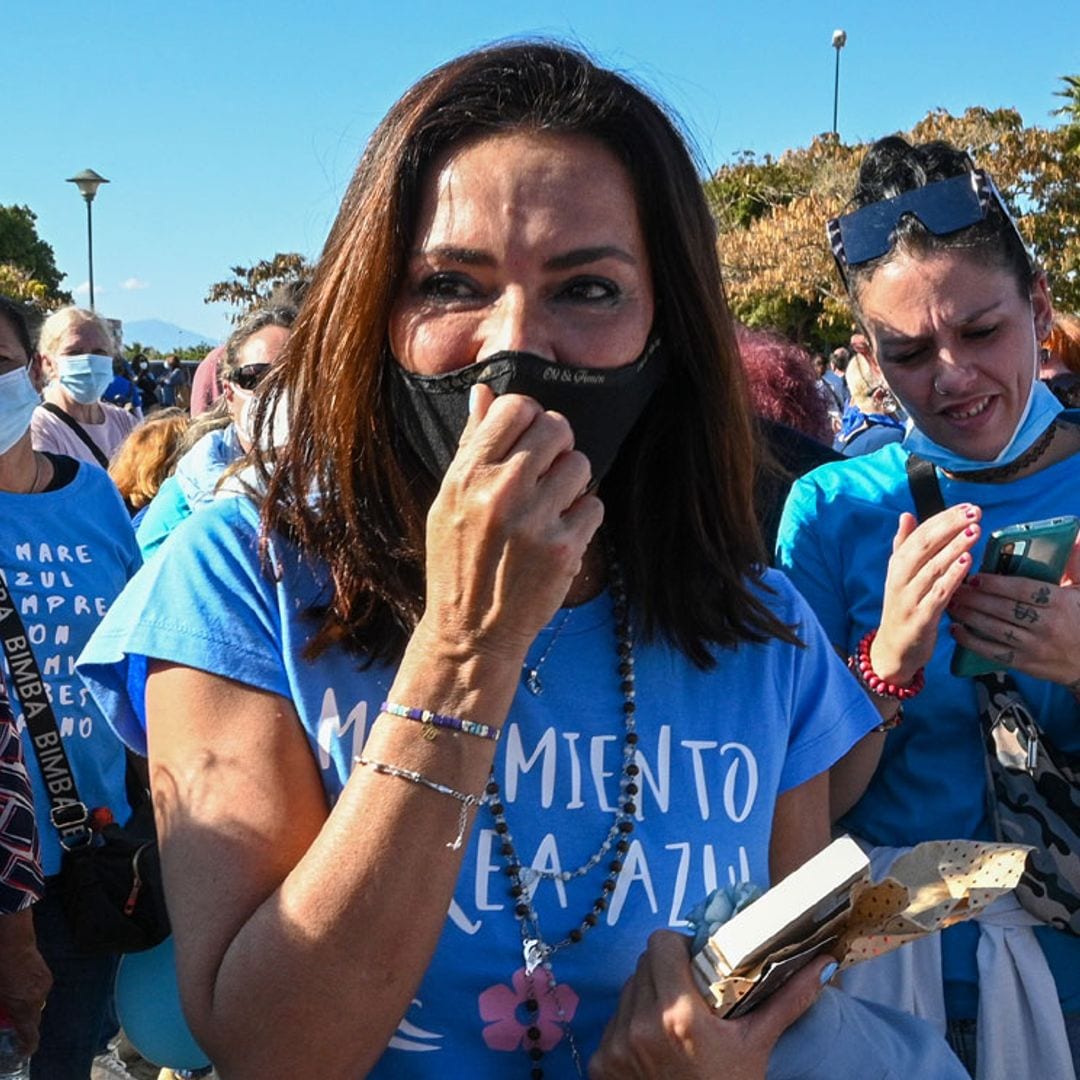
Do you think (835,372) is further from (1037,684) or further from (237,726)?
(237,726)

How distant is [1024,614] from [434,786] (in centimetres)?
119

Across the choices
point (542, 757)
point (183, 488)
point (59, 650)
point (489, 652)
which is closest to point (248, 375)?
point (183, 488)

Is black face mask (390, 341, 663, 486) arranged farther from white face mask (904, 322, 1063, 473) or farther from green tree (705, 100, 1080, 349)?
green tree (705, 100, 1080, 349)

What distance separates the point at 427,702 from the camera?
1.43 meters

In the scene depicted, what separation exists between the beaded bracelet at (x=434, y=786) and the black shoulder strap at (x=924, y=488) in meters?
1.42

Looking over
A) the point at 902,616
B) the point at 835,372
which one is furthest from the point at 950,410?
the point at 835,372

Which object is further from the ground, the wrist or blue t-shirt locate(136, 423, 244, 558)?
blue t-shirt locate(136, 423, 244, 558)

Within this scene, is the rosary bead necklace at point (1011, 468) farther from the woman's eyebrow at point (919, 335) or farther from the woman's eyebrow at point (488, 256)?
the woman's eyebrow at point (488, 256)

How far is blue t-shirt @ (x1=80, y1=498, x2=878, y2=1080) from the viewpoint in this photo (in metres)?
1.58

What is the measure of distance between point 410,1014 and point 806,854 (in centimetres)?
63

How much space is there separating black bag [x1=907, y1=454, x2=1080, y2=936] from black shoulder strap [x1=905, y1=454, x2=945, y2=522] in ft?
1.33

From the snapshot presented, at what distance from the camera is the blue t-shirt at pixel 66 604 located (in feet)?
10.9

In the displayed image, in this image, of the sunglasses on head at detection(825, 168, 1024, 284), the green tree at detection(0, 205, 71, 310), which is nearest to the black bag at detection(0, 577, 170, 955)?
the sunglasses on head at detection(825, 168, 1024, 284)

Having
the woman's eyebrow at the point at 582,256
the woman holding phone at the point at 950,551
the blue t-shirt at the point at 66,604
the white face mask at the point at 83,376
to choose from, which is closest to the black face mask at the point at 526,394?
the woman's eyebrow at the point at 582,256
